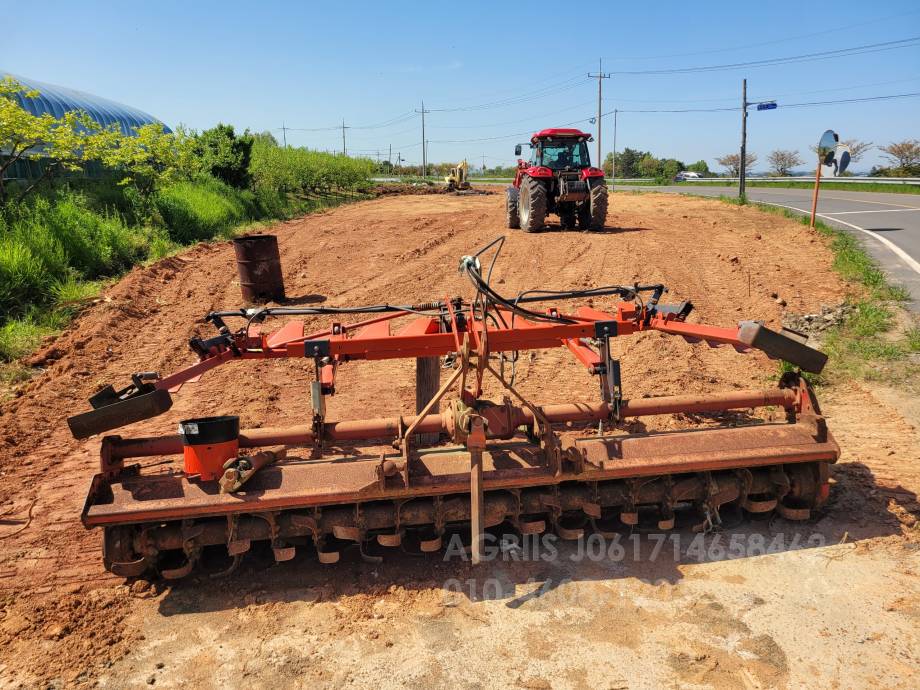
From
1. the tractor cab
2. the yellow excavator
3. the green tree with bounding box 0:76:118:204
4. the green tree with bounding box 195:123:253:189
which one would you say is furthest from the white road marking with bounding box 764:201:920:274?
the yellow excavator

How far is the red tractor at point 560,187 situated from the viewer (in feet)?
48.8

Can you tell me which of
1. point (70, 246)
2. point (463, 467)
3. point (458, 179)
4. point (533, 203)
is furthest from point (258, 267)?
point (458, 179)

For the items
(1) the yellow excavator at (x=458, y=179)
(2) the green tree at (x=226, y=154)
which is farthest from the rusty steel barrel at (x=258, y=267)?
(1) the yellow excavator at (x=458, y=179)

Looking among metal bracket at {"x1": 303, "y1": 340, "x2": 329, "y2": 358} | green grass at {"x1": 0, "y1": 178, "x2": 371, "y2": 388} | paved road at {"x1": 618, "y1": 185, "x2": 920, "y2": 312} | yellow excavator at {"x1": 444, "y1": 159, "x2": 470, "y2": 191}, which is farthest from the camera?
yellow excavator at {"x1": 444, "y1": 159, "x2": 470, "y2": 191}

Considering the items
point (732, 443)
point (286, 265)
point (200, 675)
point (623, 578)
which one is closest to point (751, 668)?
point (623, 578)

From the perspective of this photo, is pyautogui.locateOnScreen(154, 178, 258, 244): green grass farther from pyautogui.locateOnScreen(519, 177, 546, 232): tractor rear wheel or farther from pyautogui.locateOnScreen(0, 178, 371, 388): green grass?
pyautogui.locateOnScreen(519, 177, 546, 232): tractor rear wheel

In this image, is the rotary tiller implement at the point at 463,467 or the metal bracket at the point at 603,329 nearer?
the rotary tiller implement at the point at 463,467

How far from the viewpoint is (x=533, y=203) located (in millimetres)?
14992

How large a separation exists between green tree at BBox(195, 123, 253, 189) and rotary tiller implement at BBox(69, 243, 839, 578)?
67.5ft

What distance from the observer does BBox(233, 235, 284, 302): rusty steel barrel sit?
9734 millimetres

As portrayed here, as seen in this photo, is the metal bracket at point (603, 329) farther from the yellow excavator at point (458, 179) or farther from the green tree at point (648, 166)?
the green tree at point (648, 166)

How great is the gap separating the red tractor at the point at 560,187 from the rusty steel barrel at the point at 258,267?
7020 millimetres

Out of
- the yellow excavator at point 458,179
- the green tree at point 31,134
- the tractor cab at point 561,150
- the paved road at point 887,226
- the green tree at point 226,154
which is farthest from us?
the yellow excavator at point 458,179

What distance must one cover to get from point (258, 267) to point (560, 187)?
25.3 ft
